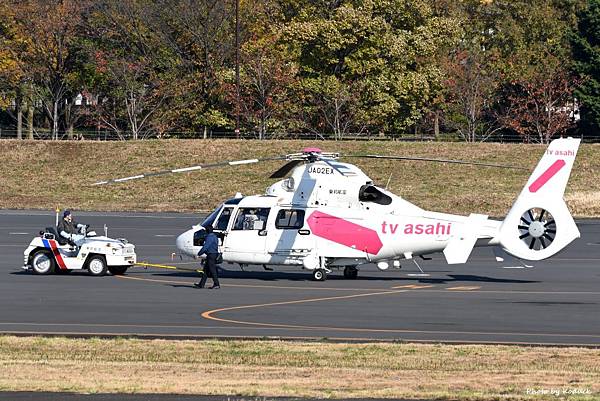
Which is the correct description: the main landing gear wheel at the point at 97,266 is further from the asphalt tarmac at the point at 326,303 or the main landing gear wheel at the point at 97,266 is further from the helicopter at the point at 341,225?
the helicopter at the point at 341,225

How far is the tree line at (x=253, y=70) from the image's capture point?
8394 centimetres

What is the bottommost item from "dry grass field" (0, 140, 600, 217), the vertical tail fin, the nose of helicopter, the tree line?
"dry grass field" (0, 140, 600, 217)

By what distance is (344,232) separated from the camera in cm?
3177

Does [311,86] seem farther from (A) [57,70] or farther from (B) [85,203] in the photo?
(B) [85,203]

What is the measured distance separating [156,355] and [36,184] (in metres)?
50.9

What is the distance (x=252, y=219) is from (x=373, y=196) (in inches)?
132

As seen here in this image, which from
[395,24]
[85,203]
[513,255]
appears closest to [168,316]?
[513,255]

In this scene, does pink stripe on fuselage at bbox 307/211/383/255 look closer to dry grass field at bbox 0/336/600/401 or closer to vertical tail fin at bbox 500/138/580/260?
vertical tail fin at bbox 500/138/580/260

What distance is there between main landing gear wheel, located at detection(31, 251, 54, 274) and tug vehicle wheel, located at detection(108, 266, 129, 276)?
5.26ft

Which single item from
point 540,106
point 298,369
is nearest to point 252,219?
point 298,369

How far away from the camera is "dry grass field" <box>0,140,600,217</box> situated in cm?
6247

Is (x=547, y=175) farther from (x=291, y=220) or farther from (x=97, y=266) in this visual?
(x=97, y=266)

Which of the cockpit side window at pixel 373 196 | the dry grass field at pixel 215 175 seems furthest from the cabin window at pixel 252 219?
the dry grass field at pixel 215 175

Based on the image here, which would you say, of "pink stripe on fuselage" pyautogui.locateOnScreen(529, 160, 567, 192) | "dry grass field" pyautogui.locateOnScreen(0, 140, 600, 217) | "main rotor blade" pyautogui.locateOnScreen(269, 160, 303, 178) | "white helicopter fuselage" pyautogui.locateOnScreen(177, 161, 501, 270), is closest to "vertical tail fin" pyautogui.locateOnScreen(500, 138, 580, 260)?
"pink stripe on fuselage" pyautogui.locateOnScreen(529, 160, 567, 192)
